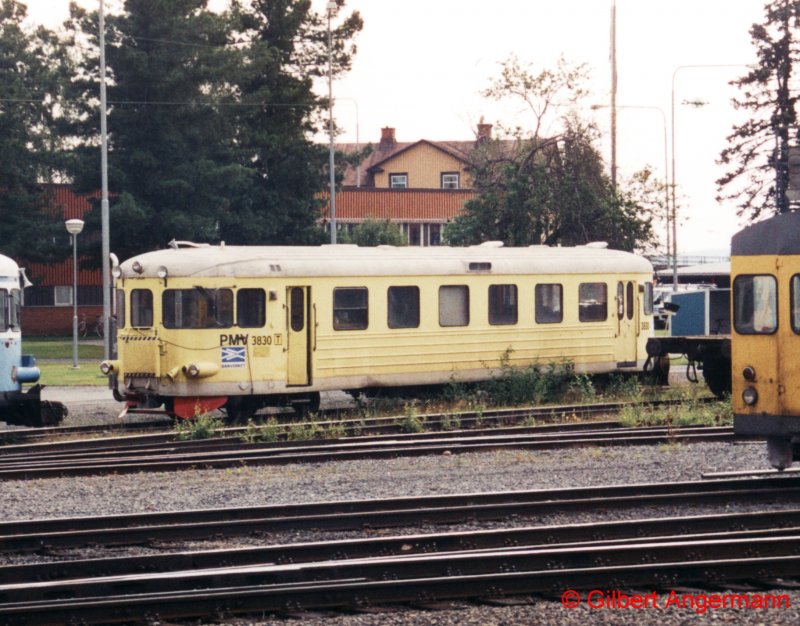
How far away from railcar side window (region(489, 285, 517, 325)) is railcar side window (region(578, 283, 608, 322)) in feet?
5.05

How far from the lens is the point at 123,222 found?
4362 cm

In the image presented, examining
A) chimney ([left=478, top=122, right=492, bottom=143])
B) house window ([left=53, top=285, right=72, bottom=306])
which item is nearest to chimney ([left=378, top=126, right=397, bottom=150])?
house window ([left=53, top=285, right=72, bottom=306])

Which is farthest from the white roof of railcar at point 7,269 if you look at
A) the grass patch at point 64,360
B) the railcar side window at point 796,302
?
the railcar side window at point 796,302

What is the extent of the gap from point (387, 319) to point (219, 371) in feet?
10.5

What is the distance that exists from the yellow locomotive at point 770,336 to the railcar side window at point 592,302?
11.3 m

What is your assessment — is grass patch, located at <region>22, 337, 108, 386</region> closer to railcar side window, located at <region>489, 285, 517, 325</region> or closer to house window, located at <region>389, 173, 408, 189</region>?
railcar side window, located at <region>489, 285, 517, 325</region>

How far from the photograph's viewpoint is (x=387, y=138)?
87.6m

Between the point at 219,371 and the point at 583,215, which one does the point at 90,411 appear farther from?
the point at 583,215

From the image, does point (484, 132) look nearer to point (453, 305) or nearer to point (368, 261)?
point (453, 305)

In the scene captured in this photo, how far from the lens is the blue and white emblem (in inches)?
784

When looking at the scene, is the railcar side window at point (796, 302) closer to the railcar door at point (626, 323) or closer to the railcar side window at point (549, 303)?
the railcar side window at point (549, 303)

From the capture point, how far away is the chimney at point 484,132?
126 ft

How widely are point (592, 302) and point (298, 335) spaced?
20.8 feet

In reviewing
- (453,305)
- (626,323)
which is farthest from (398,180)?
(453,305)
